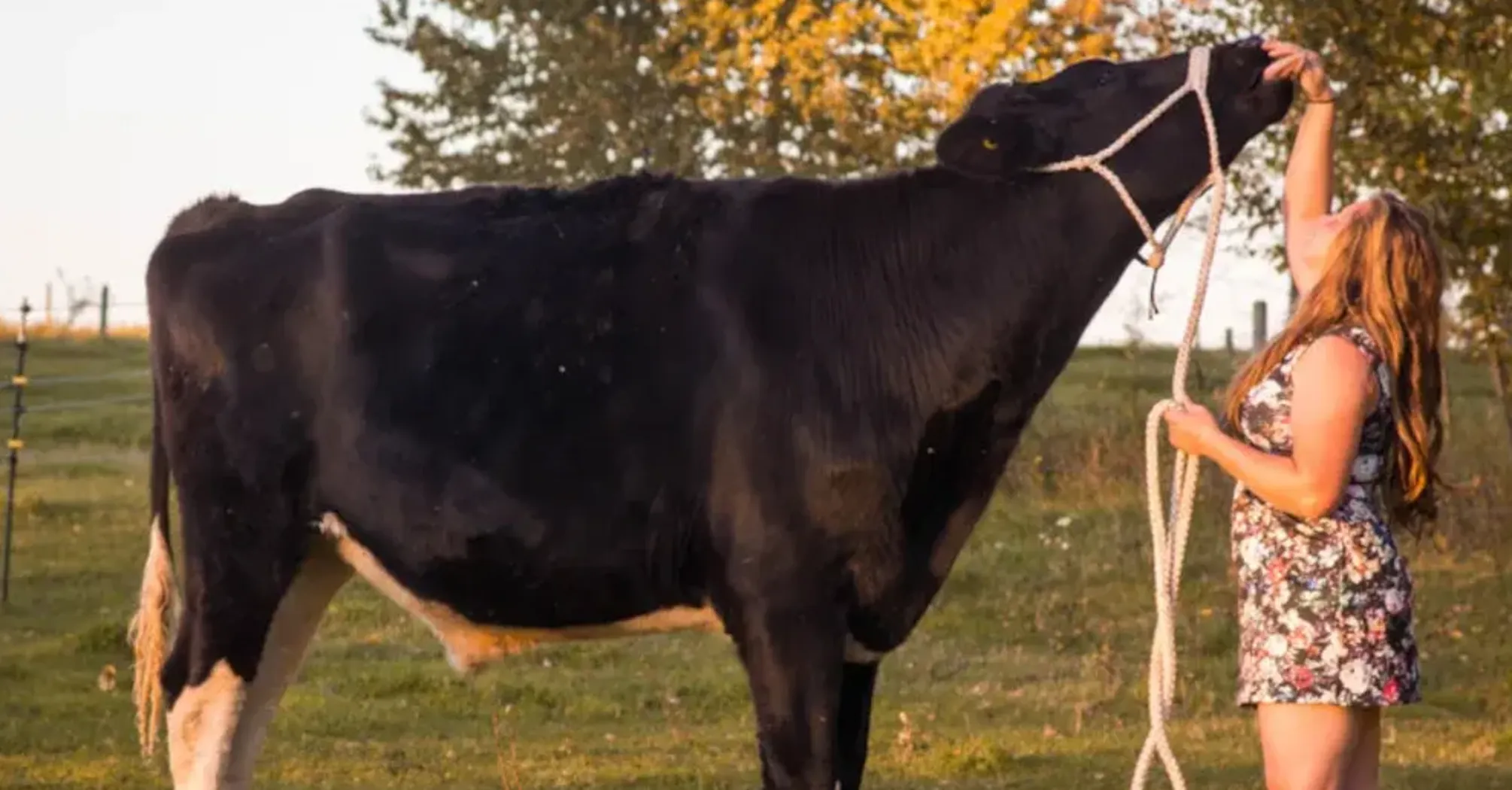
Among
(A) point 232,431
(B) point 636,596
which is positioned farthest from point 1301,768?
(A) point 232,431

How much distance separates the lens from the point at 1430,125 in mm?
12078

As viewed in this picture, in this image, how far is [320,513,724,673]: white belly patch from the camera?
6516mm

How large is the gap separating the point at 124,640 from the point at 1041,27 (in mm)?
9149

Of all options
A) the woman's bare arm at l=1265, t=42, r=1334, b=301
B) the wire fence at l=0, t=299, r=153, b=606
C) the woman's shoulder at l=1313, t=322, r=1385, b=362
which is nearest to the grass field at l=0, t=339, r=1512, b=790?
the wire fence at l=0, t=299, r=153, b=606

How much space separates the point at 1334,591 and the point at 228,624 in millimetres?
3190

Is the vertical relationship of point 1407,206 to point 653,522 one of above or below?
above

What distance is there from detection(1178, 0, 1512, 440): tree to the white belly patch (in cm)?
618

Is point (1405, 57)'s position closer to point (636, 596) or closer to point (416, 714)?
point (416, 714)

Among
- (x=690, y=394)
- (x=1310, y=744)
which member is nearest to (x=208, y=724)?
(x=690, y=394)

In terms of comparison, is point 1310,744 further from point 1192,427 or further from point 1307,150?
point 1307,150

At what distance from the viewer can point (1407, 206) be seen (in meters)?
5.89

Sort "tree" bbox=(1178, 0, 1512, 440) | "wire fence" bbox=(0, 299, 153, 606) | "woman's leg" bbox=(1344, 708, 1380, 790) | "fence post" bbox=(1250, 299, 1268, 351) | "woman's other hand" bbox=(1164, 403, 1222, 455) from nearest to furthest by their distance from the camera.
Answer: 1. "woman's other hand" bbox=(1164, 403, 1222, 455)
2. "woman's leg" bbox=(1344, 708, 1380, 790)
3. "tree" bbox=(1178, 0, 1512, 440)
4. "wire fence" bbox=(0, 299, 153, 606)
5. "fence post" bbox=(1250, 299, 1268, 351)

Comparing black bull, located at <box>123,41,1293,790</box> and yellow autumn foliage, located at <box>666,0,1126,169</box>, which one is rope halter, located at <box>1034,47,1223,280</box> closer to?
black bull, located at <box>123,41,1293,790</box>

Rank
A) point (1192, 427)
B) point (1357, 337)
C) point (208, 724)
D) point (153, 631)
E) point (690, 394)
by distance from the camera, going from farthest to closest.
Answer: point (153, 631) → point (208, 724) → point (690, 394) → point (1192, 427) → point (1357, 337)
